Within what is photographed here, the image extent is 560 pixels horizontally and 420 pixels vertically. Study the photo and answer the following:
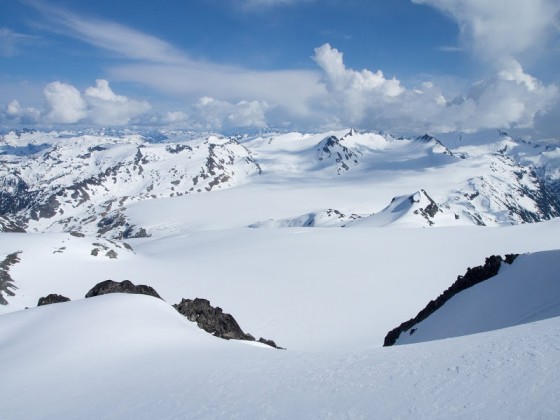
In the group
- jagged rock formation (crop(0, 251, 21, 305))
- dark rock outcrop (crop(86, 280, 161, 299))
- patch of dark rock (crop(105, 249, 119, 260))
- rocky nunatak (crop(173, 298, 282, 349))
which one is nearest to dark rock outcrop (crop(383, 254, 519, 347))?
rocky nunatak (crop(173, 298, 282, 349))

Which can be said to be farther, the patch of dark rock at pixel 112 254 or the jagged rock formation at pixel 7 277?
the patch of dark rock at pixel 112 254

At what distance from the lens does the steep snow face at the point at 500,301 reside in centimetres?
2188

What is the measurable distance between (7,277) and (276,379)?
57.9m

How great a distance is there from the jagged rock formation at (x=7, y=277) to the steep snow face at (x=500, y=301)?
47805mm

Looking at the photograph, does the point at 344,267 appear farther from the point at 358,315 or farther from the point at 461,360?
the point at 461,360

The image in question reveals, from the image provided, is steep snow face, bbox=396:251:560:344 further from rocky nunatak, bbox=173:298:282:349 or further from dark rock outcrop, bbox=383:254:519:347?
rocky nunatak, bbox=173:298:282:349

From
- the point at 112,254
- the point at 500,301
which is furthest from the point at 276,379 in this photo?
the point at 112,254

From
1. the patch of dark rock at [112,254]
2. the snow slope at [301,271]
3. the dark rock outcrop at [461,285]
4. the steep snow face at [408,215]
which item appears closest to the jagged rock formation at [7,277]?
the snow slope at [301,271]

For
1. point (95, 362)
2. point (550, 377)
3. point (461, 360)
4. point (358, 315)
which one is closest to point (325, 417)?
point (461, 360)

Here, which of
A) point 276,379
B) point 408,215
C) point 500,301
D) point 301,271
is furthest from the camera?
point 408,215

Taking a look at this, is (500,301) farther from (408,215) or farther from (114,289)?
(408,215)

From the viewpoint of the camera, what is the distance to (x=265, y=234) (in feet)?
279

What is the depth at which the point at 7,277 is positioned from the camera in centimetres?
5300

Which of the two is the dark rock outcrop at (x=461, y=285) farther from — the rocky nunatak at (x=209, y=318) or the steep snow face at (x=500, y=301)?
the rocky nunatak at (x=209, y=318)
